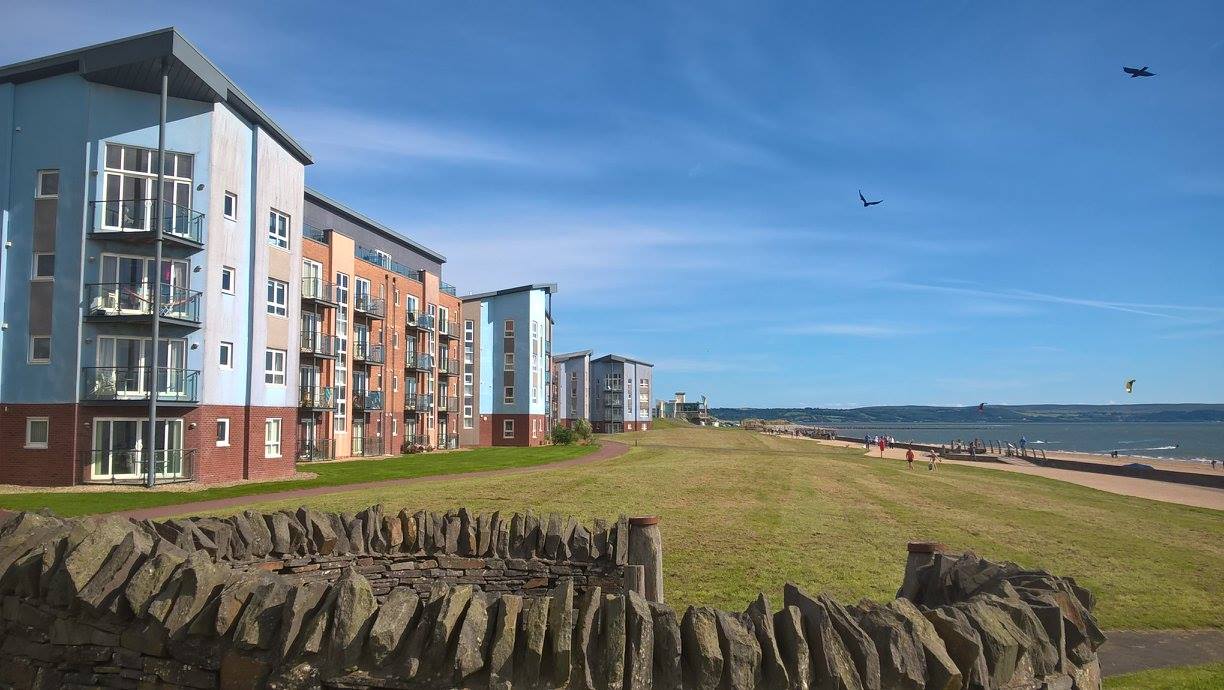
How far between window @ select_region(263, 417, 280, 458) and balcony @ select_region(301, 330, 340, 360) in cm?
960

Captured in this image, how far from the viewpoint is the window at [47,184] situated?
1128 inches

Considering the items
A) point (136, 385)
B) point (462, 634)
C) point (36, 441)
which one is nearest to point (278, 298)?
point (136, 385)

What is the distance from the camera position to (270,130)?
3450cm

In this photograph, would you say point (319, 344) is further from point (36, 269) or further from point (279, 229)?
point (36, 269)

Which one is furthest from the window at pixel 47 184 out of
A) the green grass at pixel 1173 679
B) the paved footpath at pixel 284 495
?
the green grass at pixel 1173 679

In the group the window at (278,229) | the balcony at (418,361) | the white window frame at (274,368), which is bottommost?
the white window frame at (274,368)

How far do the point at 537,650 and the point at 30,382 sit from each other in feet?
105

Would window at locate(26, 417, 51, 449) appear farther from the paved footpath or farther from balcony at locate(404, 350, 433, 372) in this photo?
balcony at locate(404, 350, 433, 372)

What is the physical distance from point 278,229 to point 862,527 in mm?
29517

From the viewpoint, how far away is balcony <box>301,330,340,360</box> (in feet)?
146

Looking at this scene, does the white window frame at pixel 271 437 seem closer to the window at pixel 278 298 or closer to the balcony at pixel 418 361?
the window at pixel 278 298

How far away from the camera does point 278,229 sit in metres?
36.0

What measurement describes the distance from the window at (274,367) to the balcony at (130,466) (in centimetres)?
606

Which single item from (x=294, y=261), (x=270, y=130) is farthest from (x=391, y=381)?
(x=270, y=130)
